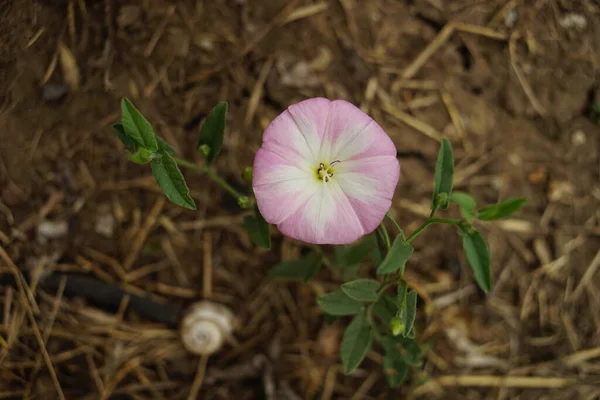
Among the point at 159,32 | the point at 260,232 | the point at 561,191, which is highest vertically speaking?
the point at 159,32

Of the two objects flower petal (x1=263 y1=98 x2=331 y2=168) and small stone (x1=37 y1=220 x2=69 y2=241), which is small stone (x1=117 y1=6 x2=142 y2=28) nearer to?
small stone (x1=37 y1=220 x2=69 y2=241)

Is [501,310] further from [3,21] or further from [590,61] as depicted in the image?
[3,21]

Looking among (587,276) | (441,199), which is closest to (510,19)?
(587,276)

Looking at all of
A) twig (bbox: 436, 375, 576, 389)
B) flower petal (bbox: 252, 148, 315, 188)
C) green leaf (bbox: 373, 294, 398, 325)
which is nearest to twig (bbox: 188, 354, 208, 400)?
green leaf (bbox: 373, 294, 398, 325)

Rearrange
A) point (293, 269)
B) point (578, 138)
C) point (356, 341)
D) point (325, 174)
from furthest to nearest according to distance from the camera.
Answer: point (578, 138), point (293, 269), point (356, 341), point (325, 174)

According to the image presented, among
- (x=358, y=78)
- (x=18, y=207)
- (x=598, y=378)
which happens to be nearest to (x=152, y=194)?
(x=18, y=207)

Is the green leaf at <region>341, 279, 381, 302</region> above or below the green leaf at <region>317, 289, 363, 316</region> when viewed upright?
above

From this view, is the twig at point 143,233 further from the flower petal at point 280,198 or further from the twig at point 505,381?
the twig at point 505,381

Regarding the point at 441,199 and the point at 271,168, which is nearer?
the point at 271,168

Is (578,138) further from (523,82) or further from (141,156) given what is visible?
(141,156)
